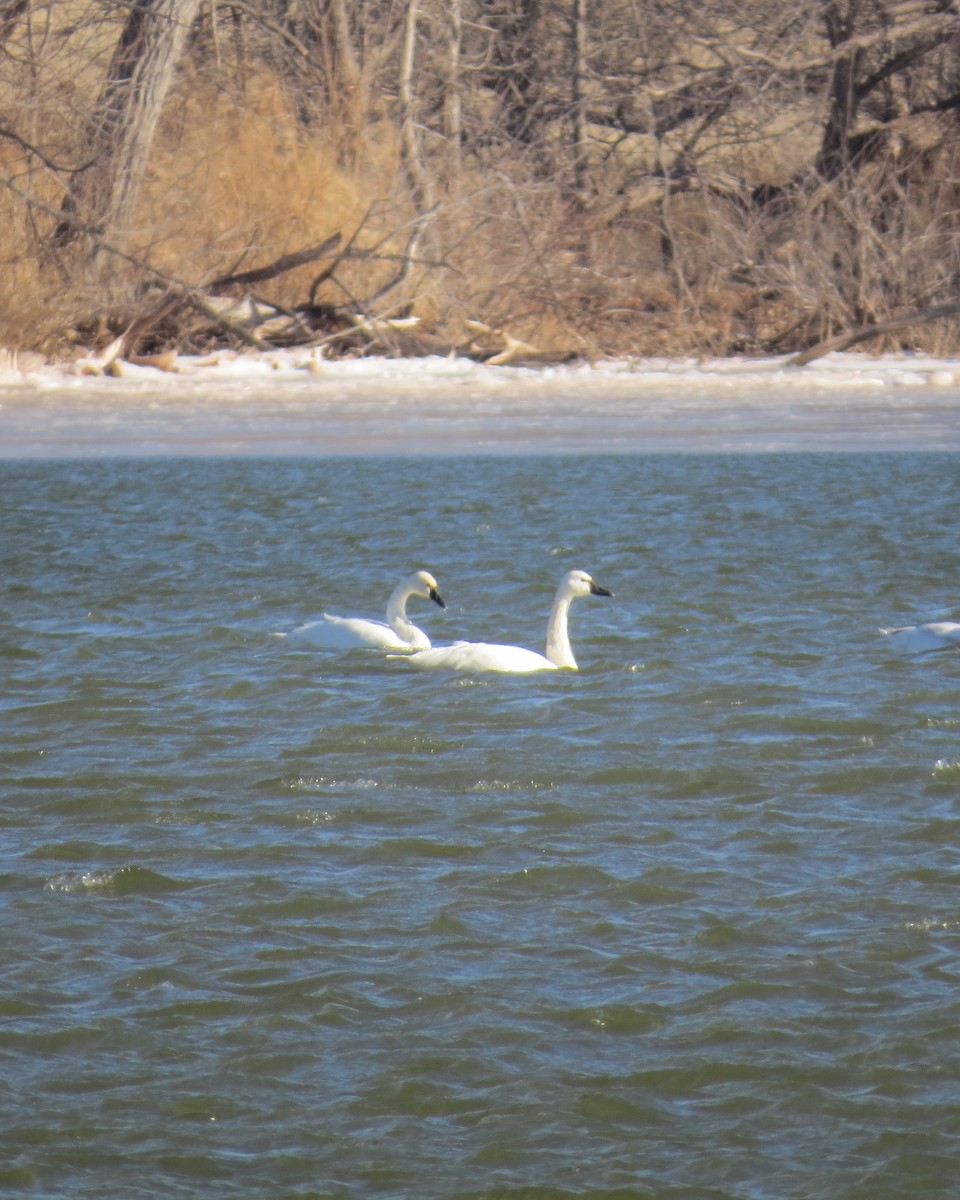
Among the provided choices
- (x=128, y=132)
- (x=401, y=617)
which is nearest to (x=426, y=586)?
(x=401, y=617)

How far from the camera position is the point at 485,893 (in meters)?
4.62

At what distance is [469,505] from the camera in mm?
10906

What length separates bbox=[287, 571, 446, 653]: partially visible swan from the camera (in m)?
7.35

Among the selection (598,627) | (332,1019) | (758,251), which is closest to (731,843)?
(332,1019)

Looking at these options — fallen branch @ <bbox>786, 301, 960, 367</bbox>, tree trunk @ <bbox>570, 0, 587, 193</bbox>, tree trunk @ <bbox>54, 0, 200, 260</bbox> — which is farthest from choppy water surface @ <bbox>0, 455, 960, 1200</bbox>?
tree trunk @ <bbox>570, 0, 587, 193</bbox>

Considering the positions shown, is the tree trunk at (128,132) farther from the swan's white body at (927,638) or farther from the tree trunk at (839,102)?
the swan's white body at (927,638)

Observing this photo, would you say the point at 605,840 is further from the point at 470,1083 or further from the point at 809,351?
the point at 809,351

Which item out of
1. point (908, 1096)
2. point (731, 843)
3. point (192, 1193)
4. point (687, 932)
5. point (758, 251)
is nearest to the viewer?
point (192, 1193)

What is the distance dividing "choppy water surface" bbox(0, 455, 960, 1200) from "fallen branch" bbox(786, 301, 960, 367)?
25.8 ft

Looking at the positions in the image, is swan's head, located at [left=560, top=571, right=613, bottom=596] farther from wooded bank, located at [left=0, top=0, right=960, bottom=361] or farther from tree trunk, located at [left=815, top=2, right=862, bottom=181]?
tree trunk, located at [left=815, top=2, right=862, bottom=181]

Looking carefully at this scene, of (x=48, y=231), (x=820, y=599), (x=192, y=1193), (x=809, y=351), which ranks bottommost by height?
(x=192, y=1193)

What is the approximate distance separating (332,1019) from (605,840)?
1331 millimetres

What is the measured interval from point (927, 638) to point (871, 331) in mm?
10395

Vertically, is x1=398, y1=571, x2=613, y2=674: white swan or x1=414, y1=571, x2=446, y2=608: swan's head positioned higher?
x1=414, y1=571, x2=446, y2=608: swan's head
